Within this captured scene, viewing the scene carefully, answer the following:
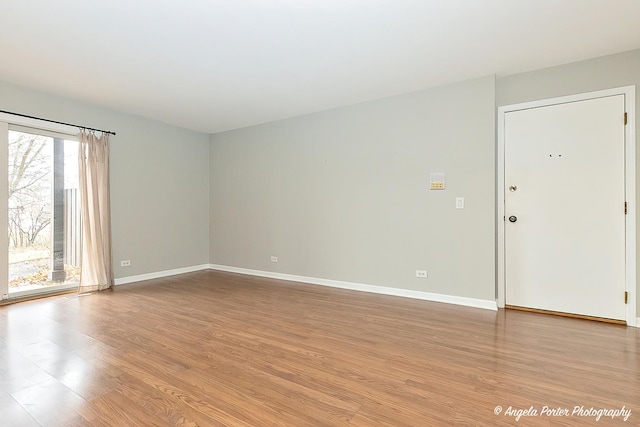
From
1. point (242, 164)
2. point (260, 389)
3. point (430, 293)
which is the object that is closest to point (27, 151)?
point (242, 164)

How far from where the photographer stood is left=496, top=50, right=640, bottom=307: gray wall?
294cm

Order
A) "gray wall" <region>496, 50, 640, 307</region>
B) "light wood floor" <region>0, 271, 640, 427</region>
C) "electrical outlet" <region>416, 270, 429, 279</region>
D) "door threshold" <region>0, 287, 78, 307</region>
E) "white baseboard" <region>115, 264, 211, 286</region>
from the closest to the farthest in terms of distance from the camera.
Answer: "light wood floor" <region>0, 271, 640, 427</region>
"gray wall" <region>496, 50, 640, 307</region>
"door threshold" <region>0, 287, 78, 307</region>
"electrical outlet" <region>416, 270, 429, 279</region>
"white baseboard" <region>115, 264, 211, 286</region>

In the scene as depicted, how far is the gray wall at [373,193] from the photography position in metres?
3.54

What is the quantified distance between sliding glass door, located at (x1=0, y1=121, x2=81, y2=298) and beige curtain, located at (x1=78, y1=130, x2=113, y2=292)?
0.17 meters

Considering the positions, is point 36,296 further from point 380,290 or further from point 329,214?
point 380,290

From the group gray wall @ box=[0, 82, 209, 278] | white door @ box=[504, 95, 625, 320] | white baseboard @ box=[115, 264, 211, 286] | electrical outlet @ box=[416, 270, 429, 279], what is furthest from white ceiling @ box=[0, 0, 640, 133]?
white baseboard @ box=[115, 264, 211, 286]

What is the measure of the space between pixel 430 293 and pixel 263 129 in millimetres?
3677

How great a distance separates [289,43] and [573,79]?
9.50ft

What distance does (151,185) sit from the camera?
504 cm

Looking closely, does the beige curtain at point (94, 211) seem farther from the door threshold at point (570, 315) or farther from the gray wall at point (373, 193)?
the door threshold at point (570, 315)

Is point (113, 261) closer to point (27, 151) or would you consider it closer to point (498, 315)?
point (27, 151)

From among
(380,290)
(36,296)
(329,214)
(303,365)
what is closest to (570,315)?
(380,290)

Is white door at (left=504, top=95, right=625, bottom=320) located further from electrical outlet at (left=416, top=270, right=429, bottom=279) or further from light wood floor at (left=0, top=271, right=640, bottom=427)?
electrical outlet at (left=416, top=270, right=429, bottom=279)

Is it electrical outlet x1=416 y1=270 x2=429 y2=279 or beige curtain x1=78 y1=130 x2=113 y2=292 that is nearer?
electrical outlet x1=416 y1=270 x2=429 y2=279
